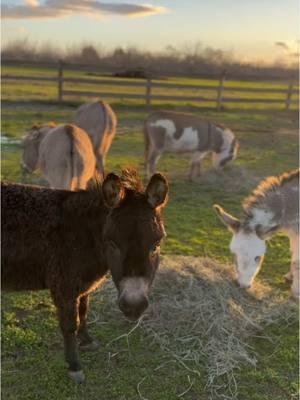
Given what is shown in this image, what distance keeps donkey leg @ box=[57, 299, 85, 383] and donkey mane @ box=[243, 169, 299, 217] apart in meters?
2.47

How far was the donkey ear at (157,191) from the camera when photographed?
8.99ft

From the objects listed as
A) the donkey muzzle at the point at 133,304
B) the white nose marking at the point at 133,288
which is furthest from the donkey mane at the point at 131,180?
the donkey muzzle at the point at 133,304

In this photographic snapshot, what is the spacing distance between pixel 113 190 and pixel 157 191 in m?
0.30

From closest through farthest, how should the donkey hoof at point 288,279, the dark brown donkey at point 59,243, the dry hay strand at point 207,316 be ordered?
the dark brown donkey at point 59,243 → the dry hay strand at point 207,316 → the donkey hoof at point 288,279

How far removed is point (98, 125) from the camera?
9.45 meters

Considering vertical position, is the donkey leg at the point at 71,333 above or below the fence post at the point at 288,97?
below

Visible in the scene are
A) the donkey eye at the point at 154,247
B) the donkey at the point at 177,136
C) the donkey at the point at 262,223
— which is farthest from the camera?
the donkey at the point at 177,136

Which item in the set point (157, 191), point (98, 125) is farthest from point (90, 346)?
point (98, 125)

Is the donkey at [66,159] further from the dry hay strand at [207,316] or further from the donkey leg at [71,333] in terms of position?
the donkey leg at [71,333]

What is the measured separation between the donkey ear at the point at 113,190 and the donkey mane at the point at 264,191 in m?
2.47

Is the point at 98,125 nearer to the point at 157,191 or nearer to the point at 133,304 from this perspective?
the point at 157,191

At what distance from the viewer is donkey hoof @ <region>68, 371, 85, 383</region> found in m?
3.40

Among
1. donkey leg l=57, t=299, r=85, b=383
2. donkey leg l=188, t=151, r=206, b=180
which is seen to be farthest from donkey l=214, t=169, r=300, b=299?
donkey leg l=188, t=151, r=206, b=180

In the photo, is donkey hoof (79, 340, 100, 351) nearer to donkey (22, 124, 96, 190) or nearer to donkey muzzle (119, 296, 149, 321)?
donkey muzzle (119, 296, 149, 321)
